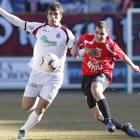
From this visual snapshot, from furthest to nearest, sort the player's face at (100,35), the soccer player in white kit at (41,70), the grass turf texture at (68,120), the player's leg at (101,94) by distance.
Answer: the grass turf texture at (68,120) < the soccer player in white kit at (41,70) < the player's face at (100,35) < the player's leg at (101,94)

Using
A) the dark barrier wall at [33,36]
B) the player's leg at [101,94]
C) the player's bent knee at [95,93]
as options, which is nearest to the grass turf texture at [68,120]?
the player's leg at [101,94]

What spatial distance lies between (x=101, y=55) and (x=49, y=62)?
2.67 ft

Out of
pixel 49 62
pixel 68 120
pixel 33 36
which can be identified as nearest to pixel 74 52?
pixel 49 62

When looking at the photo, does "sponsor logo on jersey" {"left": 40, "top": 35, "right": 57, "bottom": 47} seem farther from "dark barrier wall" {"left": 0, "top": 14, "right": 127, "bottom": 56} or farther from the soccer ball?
"dark barrier wall" {"left": 0, "top": 14, "right": 127, "bottom": 56}

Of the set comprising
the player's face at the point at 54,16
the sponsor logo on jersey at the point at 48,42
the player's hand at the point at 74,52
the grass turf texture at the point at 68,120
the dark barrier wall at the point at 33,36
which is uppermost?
the player's face at the point at 54,16

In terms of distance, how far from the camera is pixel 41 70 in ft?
15.9

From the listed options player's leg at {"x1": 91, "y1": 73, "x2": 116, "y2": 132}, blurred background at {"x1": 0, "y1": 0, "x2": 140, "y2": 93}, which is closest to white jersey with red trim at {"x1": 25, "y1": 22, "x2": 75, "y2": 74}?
player's leg at {"x1": 91, "y1": 73, "x2": 116, "y2": 132}

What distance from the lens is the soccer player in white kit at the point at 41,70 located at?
475 centimetres

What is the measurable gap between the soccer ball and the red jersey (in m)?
0.56

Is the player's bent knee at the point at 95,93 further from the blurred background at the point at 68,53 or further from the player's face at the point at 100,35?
the blurred background at the point at 68,53

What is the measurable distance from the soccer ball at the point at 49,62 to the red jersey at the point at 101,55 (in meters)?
0.56

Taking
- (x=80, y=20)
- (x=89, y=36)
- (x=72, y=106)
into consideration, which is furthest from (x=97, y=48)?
(x=80, y=20)

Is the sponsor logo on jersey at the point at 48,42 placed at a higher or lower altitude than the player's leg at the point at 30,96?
higher

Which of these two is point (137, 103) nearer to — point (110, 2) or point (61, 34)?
point (61, 34)
